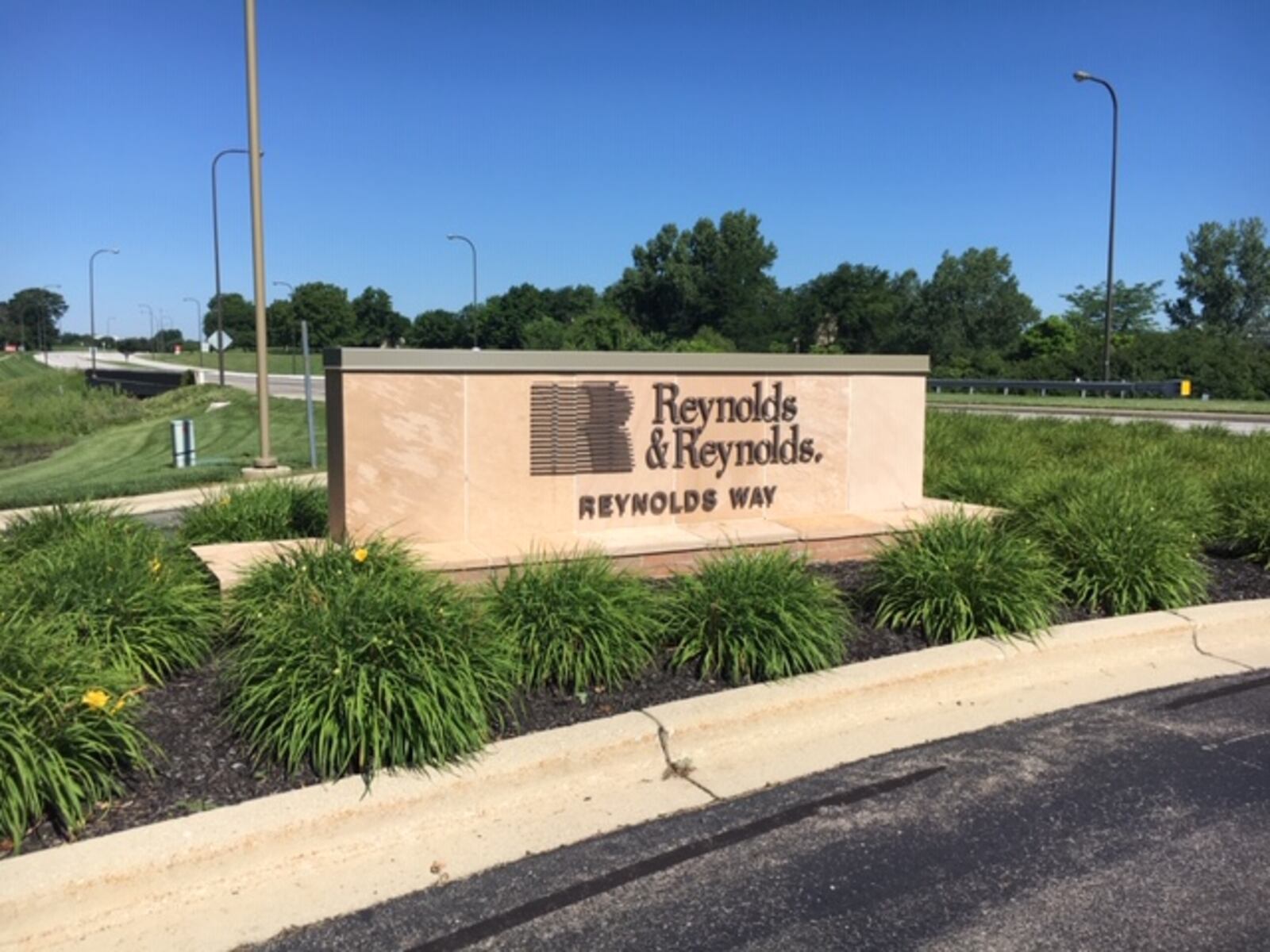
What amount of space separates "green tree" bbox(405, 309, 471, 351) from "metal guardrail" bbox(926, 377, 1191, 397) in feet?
192

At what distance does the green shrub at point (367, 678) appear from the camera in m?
3.58

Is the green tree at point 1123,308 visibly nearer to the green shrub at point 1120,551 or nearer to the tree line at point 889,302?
the tree line at point 889,302

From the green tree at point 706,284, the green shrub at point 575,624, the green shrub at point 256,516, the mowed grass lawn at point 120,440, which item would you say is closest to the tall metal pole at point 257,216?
the mowed grass lawn at point 120,440

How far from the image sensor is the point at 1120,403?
32719 millimetres

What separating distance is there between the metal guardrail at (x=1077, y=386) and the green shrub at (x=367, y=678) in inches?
870

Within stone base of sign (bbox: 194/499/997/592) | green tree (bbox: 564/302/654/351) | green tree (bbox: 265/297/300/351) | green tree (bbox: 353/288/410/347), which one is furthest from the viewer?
green tree (bbox: 353/288/410/347)

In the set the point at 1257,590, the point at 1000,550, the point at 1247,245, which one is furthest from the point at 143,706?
the point at 1247,245

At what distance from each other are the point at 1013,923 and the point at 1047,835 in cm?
62

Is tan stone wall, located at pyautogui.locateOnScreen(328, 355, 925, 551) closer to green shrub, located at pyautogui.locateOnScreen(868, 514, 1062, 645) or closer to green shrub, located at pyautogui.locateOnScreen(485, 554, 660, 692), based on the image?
green shrub, located at pyautogui.locateOnScreen(485, 554, 660, 692)

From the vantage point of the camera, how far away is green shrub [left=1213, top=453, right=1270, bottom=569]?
700 centimetres

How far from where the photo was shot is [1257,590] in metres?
6.34

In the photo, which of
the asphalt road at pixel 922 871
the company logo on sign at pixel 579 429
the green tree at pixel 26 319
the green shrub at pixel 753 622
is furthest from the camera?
Answer: the green tree at pixel 26 319

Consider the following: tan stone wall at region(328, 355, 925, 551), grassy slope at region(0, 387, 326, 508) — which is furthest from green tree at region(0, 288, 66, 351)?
tan stone wall at region(328, 355, 925, 551)

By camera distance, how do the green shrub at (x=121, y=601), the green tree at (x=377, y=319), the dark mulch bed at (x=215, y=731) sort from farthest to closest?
the green tree at (x=377, y=319) < the green shrub at (x=121, y=601) < the dark mulch bed at (x=215, y=731)
